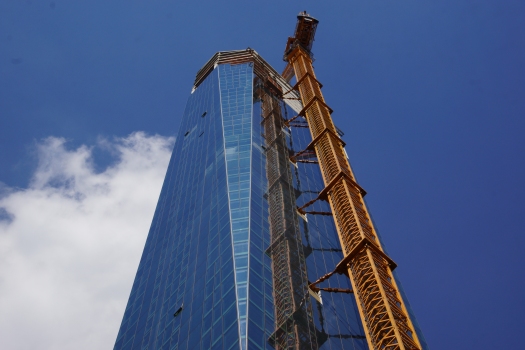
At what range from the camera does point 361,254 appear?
1692 inches

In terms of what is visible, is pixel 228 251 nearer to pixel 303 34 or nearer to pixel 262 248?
pixel 262 248

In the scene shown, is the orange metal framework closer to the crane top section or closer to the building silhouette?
the building silhouette

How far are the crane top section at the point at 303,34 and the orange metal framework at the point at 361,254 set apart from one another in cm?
2410

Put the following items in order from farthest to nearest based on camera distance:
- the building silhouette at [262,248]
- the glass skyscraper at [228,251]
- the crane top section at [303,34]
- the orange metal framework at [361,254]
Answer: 1. the crane top section at [303,34]
2. the glass skyscraper at [228,251]
3. the building silhouette at [262,248]
4. the orange metal framework at [361,254]

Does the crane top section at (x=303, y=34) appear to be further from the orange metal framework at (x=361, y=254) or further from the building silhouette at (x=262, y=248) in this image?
the orange metal framework at (x=361, y=254)

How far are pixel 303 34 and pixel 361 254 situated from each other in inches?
2351

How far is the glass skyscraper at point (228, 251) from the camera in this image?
43.6 metres

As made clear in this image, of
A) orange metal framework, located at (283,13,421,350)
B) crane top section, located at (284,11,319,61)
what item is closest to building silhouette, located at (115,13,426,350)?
orange metal framework, located at (283,13,421,350)

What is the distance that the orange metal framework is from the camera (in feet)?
119

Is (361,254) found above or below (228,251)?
below

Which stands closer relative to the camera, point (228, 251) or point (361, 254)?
point (361, 254)

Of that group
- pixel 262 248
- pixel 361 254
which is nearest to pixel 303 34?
pixel 262 248

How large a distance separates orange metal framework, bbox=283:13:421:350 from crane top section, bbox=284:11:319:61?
79.1ft

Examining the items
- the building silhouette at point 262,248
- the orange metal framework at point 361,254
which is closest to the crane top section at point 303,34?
the building silhouette at point 262,248
